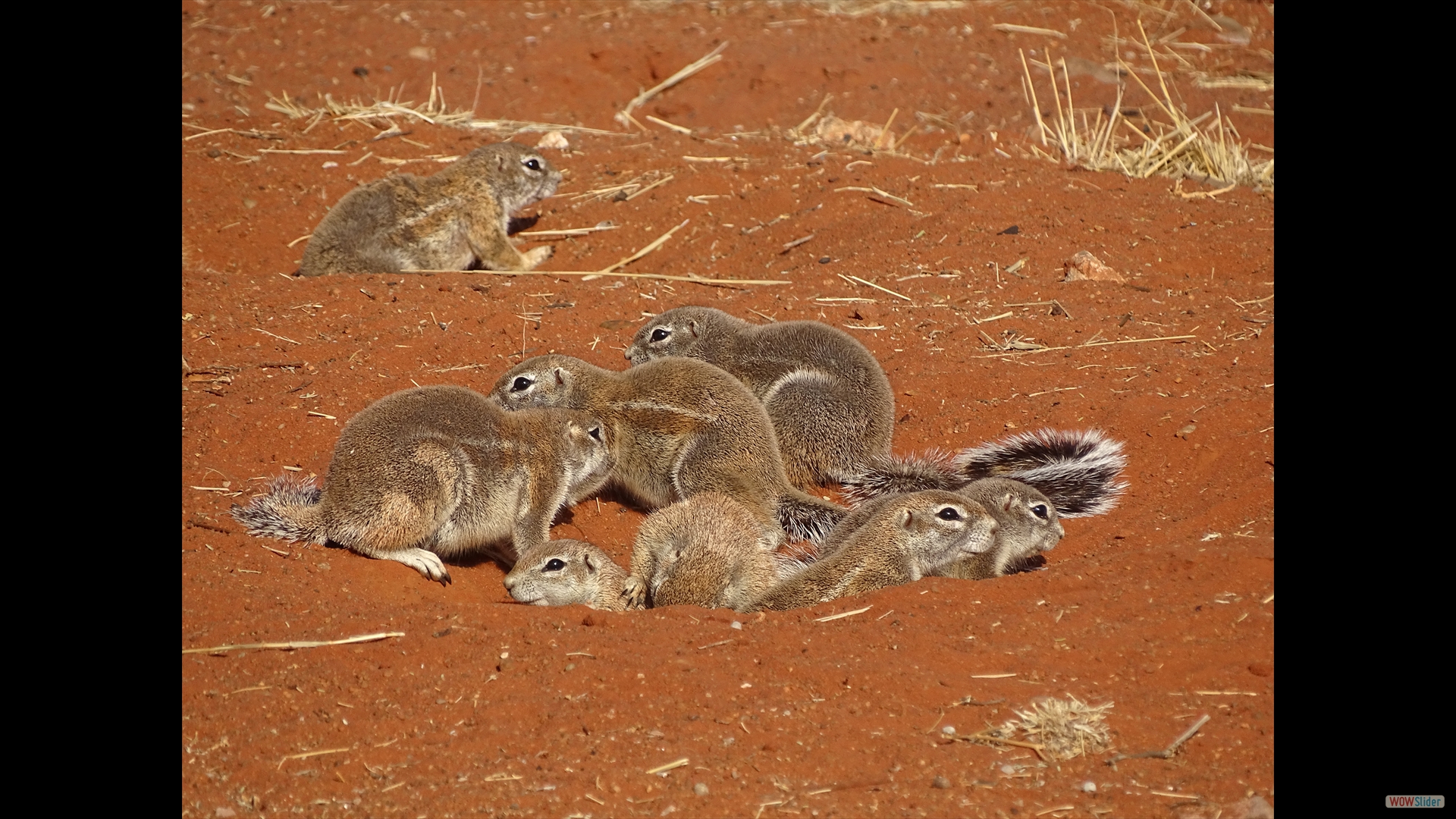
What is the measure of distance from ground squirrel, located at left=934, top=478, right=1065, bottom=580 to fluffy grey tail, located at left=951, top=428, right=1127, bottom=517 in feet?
0.57

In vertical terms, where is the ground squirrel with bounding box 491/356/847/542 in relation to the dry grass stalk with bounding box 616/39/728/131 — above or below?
below

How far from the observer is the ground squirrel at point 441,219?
941 cm

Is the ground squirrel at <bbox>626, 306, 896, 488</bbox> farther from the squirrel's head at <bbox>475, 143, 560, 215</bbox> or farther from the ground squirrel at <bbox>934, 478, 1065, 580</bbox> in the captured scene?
the squirrel's head at <bbox>475, 143, 560, 215</bbox>

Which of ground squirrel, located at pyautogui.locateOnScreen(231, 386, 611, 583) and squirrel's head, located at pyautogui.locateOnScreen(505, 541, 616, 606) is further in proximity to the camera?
squirrel's head, located at pyautogui.locateOnScreen(505, 541, 616, 606)

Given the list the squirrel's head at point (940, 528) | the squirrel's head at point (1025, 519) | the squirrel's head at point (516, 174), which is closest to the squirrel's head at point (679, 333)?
the squirrel's head at point (940, 528)

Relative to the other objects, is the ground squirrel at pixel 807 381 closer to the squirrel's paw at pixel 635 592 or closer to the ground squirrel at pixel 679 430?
the ground squirrel at pixel 679 430

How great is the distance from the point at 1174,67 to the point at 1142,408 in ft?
32.0

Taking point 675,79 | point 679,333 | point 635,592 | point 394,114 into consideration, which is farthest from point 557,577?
point 675,79

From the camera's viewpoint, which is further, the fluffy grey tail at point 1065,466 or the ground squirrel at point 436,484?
the fluffy grey tail at point 1065,466

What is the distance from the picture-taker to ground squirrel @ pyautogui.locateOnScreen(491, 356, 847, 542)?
22.4 ft

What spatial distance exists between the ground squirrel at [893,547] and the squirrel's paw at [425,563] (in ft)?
5.11

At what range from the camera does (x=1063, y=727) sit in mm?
4285

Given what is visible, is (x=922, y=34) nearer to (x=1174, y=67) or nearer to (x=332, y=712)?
(x=1174, y=67)

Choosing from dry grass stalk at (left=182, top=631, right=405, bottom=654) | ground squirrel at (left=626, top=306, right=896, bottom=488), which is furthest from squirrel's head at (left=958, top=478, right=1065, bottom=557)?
dry grass stalk at (left=182, top=631, right=405, bottom=654)
